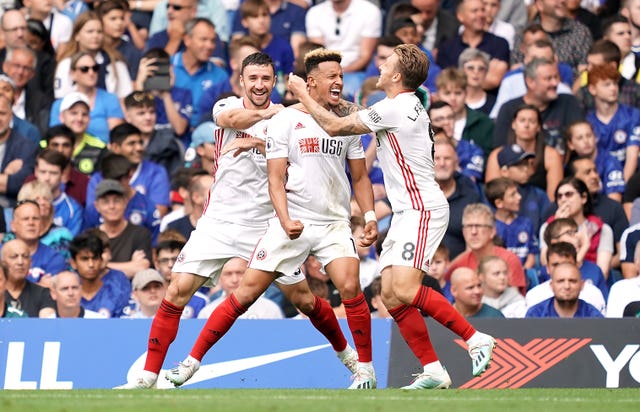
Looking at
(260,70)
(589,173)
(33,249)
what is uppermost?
(260,70)

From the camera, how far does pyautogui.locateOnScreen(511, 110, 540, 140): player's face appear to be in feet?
48.7

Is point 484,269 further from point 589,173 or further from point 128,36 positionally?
point 128,36

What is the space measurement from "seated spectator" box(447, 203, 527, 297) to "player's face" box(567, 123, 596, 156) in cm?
175

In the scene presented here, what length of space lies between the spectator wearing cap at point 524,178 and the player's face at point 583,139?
0.51m

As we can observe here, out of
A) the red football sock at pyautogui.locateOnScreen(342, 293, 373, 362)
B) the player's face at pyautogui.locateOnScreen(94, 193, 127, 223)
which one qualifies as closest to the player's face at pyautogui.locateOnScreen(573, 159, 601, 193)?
the player's face at pyautogui.locateOnScreen(94, 193, 127, 223)

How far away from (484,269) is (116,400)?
521 centimetres

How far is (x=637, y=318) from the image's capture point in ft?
36.4

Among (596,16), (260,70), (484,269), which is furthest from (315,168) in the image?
(596,16)

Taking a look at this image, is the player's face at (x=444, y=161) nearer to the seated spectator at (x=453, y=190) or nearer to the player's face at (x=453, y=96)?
the seated spectator at (x=453, y=190)

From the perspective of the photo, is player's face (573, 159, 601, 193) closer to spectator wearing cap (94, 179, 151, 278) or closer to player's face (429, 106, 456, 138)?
player's face (429, 106, 456, 138)

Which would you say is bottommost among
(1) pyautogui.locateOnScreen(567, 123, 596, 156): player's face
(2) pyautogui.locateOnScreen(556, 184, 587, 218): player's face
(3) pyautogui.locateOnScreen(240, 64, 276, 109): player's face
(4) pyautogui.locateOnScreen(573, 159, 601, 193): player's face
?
(2) pyautogui.locateOnScreen(556, 184, 587, 218): player's face

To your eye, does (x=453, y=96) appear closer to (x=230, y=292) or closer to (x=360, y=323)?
(x=230, y=292)

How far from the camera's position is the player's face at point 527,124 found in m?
14.9

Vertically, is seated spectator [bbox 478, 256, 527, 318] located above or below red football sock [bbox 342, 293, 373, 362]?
below
